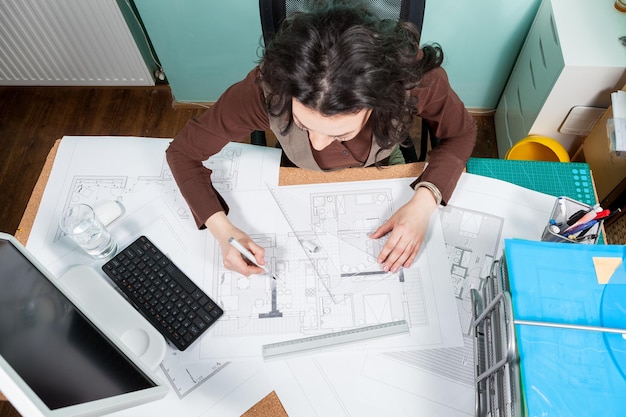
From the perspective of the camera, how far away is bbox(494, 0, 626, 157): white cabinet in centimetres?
138

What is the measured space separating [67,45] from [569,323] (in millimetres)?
1961

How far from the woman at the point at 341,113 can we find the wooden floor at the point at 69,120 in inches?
41.7

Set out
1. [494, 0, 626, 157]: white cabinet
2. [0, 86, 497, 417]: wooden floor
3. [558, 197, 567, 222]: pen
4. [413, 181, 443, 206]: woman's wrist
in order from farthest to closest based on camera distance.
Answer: [0, 86, 497, 417]: wooden floor → [494, 0, 626, 157]: white cabinet → [413, 181, 443, 206]: woman's wrist → [558, 197, 567, 222]: pen

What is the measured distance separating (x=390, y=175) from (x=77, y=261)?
0.72 meters

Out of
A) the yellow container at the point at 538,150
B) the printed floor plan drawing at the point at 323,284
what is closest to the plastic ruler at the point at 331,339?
the printed floor plan drawing at the point at 323,284

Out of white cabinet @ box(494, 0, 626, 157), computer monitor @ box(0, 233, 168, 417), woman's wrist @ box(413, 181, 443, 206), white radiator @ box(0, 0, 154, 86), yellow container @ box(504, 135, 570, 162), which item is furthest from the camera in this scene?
white radiator @ box(0, 0, 154, 86)

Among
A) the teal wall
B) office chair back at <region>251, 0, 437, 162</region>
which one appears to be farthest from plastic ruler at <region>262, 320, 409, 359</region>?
the teal wall

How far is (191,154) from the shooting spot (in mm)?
1066

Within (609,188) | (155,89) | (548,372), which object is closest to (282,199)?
(548,372)

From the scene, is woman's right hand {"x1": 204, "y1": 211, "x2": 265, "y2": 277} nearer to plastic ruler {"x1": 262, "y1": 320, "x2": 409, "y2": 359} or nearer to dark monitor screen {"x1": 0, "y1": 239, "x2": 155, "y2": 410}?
plastic ruler {"x1": 262, "y1": 320, "x2": 409, "y2": 359}

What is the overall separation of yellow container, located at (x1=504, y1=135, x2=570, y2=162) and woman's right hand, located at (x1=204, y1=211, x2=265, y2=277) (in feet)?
3.36

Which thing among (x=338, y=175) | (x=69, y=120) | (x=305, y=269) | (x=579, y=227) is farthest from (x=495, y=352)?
(x=69, y=120)

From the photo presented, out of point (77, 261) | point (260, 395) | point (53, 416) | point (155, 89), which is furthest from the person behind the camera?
point (155, 89)

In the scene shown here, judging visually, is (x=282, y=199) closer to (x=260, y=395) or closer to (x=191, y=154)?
(x=191, y=154)
